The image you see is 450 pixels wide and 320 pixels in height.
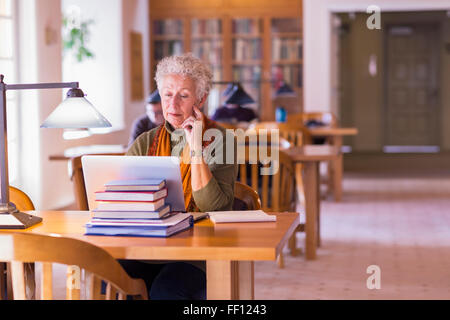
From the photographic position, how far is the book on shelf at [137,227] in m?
2.03

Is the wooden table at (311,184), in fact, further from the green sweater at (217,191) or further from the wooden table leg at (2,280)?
the wooden table leg at (2,280)

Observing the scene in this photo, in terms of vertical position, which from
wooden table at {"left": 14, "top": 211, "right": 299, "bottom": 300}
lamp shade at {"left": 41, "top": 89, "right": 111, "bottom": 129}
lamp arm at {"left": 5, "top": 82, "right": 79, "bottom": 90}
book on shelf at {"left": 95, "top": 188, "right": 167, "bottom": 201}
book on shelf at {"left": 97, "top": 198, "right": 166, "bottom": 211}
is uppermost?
lamp arm at {"left": 5, "top": 82, "right": 79, "bottom": 90}

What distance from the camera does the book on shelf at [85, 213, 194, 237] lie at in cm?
203

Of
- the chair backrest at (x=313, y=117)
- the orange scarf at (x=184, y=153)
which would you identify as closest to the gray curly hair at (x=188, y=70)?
the orange scarf at (x=184, y=153)

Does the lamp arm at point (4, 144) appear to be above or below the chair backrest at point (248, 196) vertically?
above

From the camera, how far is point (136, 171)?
83.9 inches

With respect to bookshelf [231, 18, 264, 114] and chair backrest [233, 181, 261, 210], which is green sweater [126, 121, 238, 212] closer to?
chair backrest [233, 181, 261, 210]

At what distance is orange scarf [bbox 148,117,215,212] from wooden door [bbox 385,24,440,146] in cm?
1059

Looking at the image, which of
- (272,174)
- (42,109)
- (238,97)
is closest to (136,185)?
(272,174)

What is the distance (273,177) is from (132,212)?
2.23 meters

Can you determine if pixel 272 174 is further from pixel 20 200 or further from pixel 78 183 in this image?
pixel 20 200

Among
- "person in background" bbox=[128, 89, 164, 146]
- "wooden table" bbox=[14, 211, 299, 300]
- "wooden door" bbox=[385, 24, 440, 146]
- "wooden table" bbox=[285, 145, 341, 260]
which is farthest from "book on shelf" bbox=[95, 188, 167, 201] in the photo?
"wooden door" bbox=[385, 24, 440, 146]
